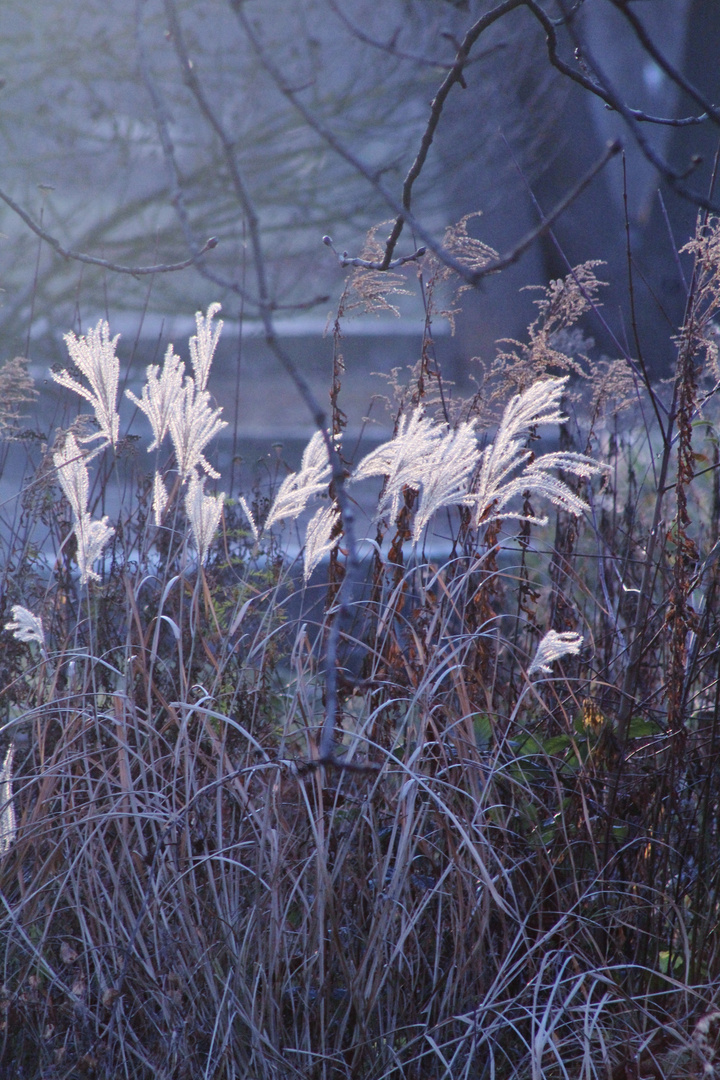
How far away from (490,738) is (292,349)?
7.91 metres

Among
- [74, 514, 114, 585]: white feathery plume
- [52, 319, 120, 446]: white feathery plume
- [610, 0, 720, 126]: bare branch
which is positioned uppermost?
[610, 0, 720, 126]: bare branch

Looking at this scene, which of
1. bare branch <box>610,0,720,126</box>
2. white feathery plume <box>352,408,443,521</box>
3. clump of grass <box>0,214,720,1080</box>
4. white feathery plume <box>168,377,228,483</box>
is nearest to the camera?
bare branch <box>610,0,720,126</box>

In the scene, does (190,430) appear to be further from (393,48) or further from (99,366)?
(393,48)

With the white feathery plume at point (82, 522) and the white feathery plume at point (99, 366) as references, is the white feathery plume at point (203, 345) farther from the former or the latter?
the white feathery plume at point (82, 522)

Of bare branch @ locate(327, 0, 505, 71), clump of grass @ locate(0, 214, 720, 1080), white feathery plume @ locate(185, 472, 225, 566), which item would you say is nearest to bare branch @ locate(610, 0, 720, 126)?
bare branch @ locate(327, 0, 505, 71)

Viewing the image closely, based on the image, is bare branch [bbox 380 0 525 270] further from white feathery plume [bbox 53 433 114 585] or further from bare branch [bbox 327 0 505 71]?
white feathery plume [bbox 53 433 114 585]

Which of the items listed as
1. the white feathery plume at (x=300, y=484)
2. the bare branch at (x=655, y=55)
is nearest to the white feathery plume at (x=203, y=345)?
the white feathery plume at (x=300, y=484)

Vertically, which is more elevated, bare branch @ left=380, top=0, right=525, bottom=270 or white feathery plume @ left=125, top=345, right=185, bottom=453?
bare branch @ left=380, top=0, right=525, bottom=270

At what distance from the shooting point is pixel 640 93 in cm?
941

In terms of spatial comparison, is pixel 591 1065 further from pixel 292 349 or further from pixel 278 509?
pixel 292 349

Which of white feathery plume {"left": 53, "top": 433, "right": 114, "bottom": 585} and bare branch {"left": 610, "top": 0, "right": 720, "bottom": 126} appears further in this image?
white feathery plume {"left": 53, "top": 433, "right": 114, "bottom": 585}

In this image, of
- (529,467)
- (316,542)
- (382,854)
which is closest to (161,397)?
(316,542)

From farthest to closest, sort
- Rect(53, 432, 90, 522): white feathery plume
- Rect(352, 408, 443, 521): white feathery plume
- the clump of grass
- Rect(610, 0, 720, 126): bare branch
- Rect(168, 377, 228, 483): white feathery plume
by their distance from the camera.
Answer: Rect(168, 377, 228, 483): white feathery plume → Rect(53, 432, 90, 522): white feathery plume → Rect(352, 408, 443, 521): white feathery plume → the clump of grass → Rect(610, 0, 720, 126): bare branch

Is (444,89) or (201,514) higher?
(444,89)
